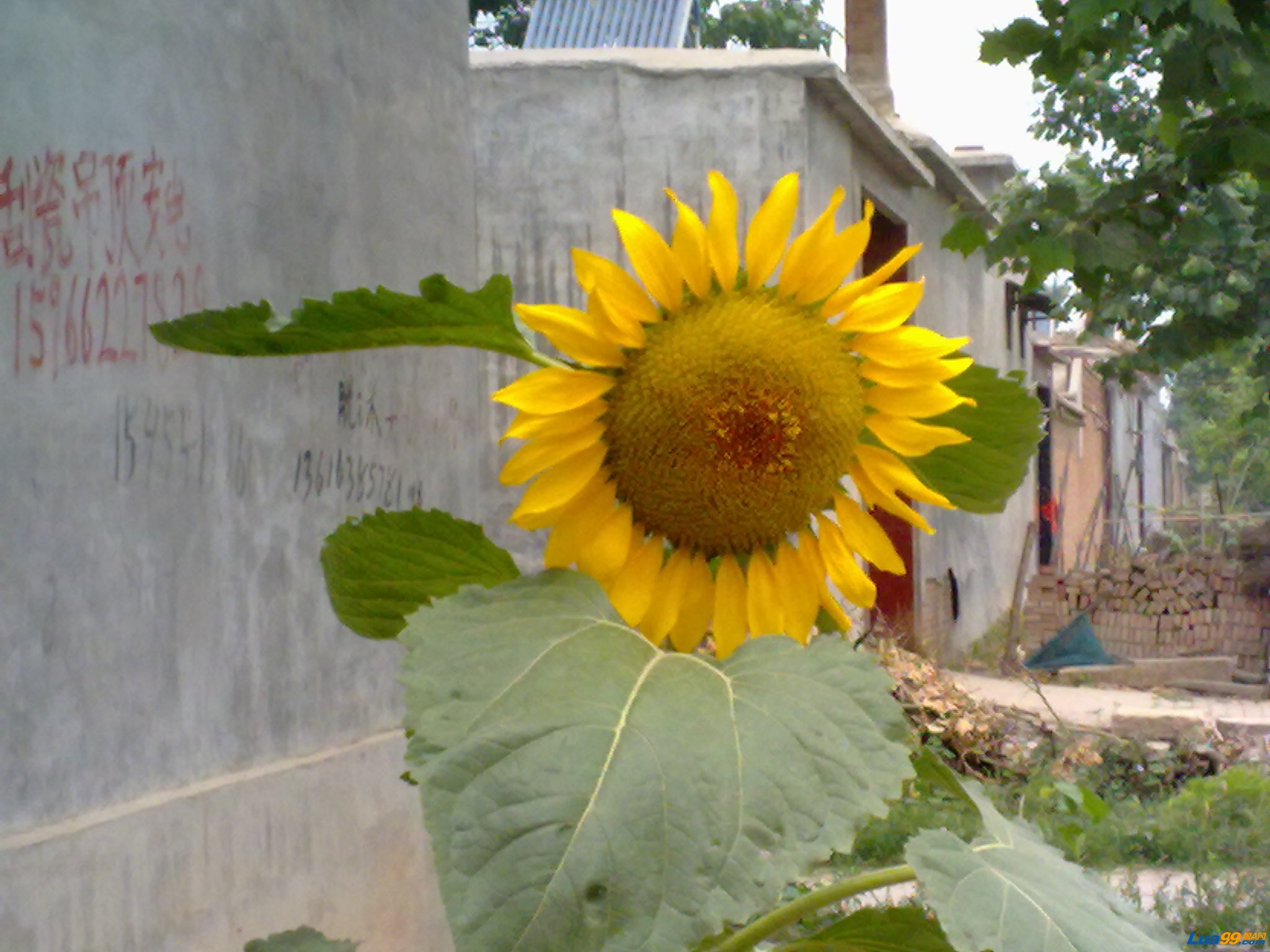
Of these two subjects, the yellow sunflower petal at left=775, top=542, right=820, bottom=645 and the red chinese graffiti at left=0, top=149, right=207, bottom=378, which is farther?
the red chinese graffiti at left=0, top=149, right=207, bottom=378

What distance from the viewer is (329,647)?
3789 millimetres

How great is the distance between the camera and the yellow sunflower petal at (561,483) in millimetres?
808

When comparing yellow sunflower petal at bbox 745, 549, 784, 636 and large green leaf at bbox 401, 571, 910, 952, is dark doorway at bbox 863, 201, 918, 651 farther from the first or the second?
large green leaf at bbox 401, 571, 910, 952

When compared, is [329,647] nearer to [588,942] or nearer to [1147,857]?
[588,942]

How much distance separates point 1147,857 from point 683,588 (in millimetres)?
6149

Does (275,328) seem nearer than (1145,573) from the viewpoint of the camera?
Yes

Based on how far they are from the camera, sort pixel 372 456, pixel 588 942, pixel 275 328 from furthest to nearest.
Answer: pixel 372 456
pixel 275 328
pixel 588 942

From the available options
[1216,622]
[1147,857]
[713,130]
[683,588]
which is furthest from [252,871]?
[1216,622]

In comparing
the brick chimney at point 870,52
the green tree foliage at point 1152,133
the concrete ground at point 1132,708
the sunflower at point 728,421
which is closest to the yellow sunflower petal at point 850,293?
the sunflower at point 728,421

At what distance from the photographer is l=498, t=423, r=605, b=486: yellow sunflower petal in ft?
2.64

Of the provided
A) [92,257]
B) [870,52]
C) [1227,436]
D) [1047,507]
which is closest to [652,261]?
[92,257]

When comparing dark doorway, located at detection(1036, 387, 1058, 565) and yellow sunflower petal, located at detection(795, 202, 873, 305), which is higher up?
yellow sunflower petal, located at detection(795, 202, 873, 305)

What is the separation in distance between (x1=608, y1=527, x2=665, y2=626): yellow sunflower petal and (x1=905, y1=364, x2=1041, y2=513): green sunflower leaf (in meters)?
0.17

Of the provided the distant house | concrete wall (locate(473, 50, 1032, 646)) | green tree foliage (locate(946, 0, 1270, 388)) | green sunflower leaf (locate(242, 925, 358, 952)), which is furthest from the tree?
green sunflower leaf (locate(242, 925, 358, 952))
